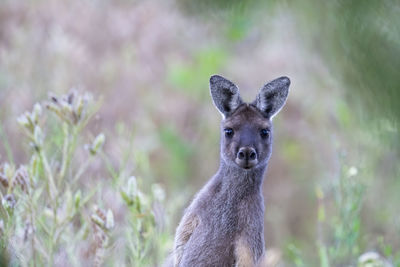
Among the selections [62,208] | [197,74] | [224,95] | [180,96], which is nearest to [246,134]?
[224,95]

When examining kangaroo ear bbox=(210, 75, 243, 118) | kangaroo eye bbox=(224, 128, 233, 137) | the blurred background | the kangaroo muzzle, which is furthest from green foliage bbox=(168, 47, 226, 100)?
the kangaroo muzzle

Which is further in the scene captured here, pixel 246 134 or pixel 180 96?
pixel 180 96

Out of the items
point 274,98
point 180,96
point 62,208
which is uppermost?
point 180,96

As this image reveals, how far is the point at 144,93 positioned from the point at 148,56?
0.78 meters

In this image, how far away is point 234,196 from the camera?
9.92 feet

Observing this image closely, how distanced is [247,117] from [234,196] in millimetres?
397

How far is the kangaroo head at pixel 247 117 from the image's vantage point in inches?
119

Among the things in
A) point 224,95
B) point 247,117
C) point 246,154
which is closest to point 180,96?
point 224,95

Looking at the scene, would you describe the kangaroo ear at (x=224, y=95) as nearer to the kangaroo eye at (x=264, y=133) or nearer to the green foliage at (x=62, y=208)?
the kangaroo eye at (x=264, y=133)

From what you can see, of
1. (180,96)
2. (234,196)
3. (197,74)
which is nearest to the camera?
(234,196)

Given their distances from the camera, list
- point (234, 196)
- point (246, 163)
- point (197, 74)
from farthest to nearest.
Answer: point (197, 74)
point (234, 196)
point (246, 163)

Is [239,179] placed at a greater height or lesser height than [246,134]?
lesser

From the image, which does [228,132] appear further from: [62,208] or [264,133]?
[62,208]

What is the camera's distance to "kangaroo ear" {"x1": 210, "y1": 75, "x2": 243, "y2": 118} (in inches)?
125
